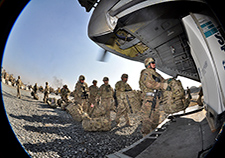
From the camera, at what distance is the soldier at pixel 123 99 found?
3.97 metres

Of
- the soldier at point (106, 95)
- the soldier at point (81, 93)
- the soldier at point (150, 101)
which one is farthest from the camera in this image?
the soldier at point (81, 93)

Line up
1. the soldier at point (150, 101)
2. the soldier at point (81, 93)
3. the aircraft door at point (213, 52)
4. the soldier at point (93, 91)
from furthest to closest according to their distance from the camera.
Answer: the soldier at point (93, 91) < the soldier at point (81, 93) < the soldier at point (150, 101) < the aircraft door at point (213, 52)

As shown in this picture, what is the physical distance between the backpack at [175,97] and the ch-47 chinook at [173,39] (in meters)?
0.48

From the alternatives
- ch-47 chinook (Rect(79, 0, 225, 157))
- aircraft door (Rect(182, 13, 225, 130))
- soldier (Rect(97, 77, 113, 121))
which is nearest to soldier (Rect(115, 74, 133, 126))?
soldier (Rect(97, 77, 113, 121))

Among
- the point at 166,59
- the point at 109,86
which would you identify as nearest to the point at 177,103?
the point at 166,59

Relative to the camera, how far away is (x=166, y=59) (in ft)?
11.8

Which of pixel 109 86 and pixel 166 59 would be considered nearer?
pixel 166 59

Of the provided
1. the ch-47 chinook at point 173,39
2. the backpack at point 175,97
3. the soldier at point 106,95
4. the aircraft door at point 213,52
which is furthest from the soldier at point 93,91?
the aircraft door at point 213,52

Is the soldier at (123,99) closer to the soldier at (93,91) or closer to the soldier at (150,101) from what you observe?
the soldier at (150,101)

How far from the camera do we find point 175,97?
7.55 ft

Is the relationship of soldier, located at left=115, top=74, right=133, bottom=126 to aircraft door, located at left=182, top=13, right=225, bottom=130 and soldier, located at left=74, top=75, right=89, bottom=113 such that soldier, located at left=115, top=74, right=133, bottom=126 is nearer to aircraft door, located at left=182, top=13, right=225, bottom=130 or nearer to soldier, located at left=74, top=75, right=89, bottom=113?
soldier, located at left=74, top=75, right=89, bottom=113

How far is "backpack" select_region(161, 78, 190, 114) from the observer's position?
7.50 feet

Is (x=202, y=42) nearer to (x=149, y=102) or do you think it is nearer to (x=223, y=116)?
(x=223, y=116)

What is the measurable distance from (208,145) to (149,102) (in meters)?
1.46
